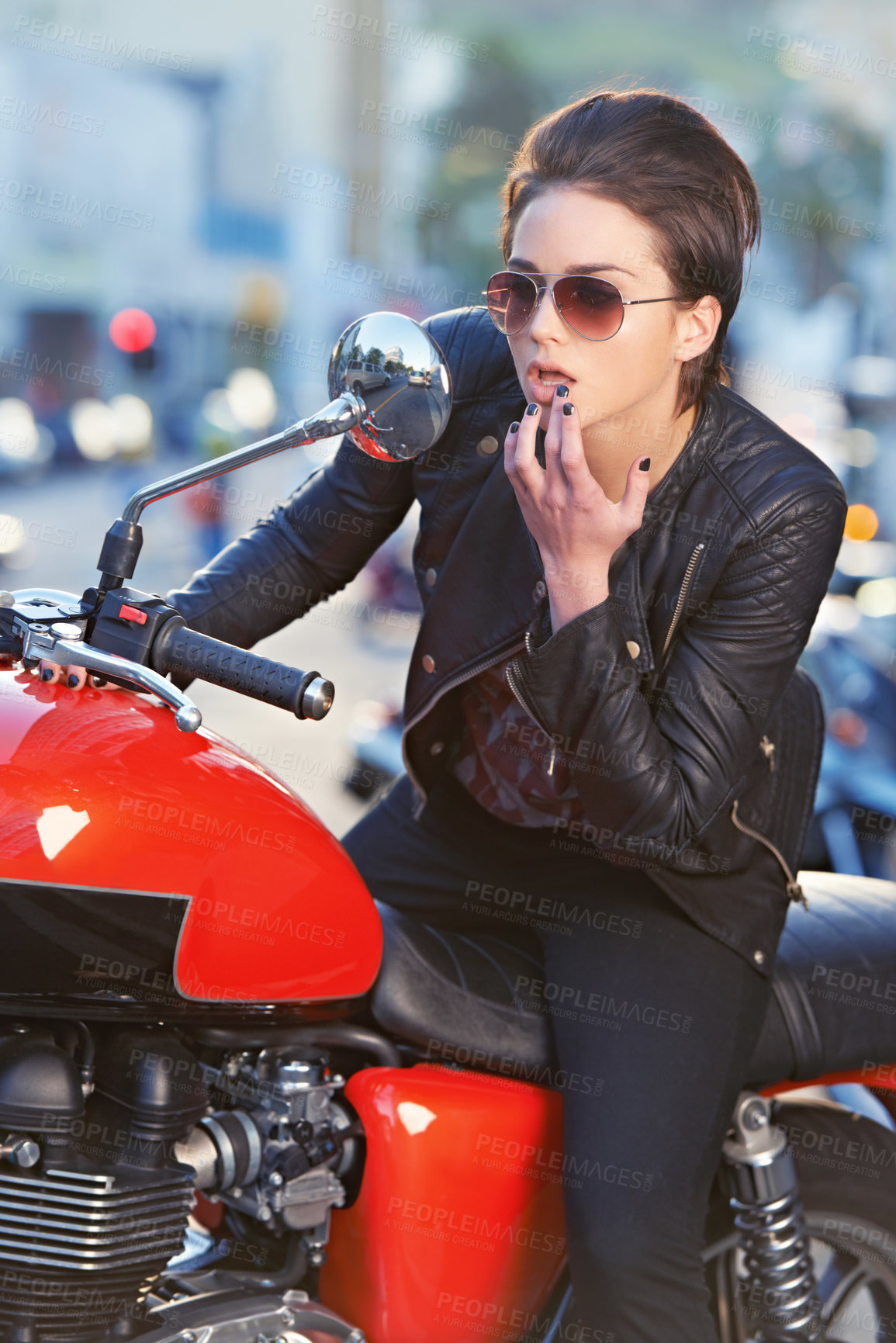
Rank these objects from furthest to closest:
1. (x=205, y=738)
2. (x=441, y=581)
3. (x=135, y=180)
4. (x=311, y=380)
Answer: (x=135, y=180) < (x=311, y=380) < (x=441, y=581) < (x=205, y=738)

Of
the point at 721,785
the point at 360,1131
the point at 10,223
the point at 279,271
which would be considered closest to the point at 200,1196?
the point at 360,1131

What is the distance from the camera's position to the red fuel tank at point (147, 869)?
155 centimetres

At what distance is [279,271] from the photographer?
49.4m

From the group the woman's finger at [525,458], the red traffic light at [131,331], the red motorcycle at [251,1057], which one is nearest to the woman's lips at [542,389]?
the woman's finger at [525,458]

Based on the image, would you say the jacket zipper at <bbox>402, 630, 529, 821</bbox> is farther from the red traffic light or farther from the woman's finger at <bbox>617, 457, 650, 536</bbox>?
the red traffic light

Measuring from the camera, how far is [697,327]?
1.96 m

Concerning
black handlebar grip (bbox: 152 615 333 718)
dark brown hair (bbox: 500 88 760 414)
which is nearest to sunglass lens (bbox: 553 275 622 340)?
dark brown hair (bbox: 500 88 760 414)

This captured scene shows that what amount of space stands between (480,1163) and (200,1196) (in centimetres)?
→ 40

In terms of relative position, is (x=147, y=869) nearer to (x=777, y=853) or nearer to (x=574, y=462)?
(x=574, y=462)

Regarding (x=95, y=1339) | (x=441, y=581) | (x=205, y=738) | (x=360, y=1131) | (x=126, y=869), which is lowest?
(x=95, y=1339)

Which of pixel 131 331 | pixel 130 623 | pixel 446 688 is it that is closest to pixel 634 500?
pixel 446 688

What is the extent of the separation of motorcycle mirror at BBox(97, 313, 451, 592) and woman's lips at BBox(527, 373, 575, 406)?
0.20 meters

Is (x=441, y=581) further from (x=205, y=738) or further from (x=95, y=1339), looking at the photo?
(x=95, y=1339)

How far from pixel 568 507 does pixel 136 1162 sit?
3.14ft
